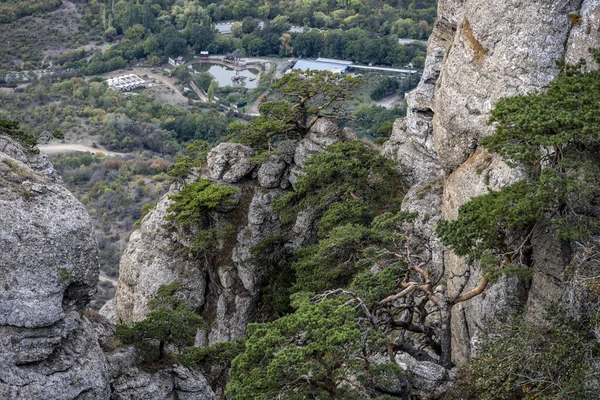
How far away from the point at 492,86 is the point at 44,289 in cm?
1231

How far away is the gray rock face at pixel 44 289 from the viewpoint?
17469 mm

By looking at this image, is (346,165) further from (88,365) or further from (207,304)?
(88,365)

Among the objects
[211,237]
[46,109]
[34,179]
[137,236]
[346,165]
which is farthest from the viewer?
[46,109]

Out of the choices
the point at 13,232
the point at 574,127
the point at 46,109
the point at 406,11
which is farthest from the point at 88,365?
the point at 406,11

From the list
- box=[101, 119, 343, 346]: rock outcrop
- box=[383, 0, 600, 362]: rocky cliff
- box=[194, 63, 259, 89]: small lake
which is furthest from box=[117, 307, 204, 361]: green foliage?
box=[194, 63, 259, 89]: small lake

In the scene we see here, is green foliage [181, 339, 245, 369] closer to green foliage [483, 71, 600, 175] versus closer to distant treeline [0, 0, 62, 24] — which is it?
green foliage [483, 71, 600, 175]

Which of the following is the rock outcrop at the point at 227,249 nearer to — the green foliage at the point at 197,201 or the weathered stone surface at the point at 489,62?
the green foliage at the point at 197,201

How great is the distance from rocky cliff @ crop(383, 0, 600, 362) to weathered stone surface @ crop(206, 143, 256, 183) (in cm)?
994

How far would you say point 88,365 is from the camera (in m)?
18.7

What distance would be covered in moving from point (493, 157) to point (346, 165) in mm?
7736

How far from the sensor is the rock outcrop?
29766 millimetres

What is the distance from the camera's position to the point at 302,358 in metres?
15.7

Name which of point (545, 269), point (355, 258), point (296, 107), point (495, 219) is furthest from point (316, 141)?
point (495, 219)

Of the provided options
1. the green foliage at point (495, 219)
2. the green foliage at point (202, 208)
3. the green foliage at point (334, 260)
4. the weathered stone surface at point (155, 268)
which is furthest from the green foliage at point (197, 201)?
the green foliage at point (495, 219)
